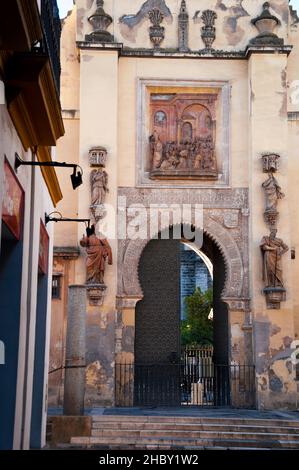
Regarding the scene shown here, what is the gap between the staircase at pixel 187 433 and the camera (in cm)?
1282

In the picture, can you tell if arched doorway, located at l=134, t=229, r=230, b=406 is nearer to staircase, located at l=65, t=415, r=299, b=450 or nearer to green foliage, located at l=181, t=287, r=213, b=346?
staircase, located at l=65, t=415, r=299, b=450

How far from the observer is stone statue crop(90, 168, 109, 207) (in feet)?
59.3

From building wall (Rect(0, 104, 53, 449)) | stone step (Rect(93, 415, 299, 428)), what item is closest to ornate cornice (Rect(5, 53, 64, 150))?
building wall (Rect(0, 104, 53, 449))

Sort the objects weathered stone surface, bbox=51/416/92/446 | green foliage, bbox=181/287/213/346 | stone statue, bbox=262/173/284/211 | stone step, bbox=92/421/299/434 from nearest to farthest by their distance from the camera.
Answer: weathered stone surface, bbox=51/416/92/446 → stone step, bbox=92/421/299/434 → stone statue, bbox=262/173/284/211 → green foliage, bbox=181/287/213/346

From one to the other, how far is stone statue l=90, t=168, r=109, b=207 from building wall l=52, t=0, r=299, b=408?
171 millimetres

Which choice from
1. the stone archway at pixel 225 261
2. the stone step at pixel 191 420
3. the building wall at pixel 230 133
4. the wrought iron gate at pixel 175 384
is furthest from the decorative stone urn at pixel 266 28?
the stone step at pixel 191 420

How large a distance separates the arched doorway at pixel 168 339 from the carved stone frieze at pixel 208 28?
4687mm

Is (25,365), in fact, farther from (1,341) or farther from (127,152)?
(127,152)

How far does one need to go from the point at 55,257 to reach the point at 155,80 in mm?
4828

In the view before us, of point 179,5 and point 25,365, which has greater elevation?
point 179,5

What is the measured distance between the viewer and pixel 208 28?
1920cm

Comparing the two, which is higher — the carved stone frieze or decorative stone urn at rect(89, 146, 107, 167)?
the carved stone frieze

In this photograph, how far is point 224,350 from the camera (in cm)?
1883
